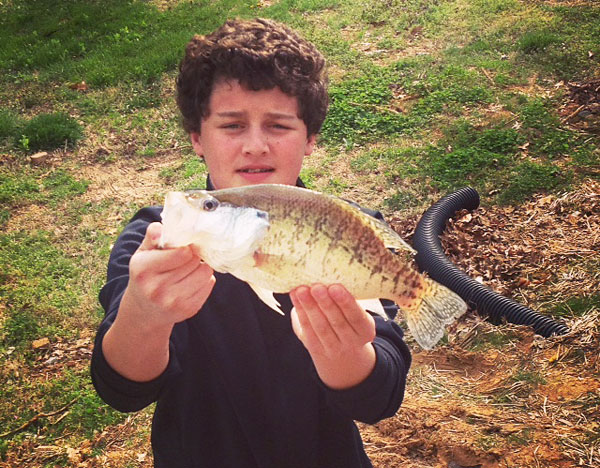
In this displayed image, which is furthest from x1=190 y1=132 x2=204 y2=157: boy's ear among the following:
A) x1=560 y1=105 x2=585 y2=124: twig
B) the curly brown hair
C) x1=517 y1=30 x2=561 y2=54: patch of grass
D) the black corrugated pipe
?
x1=517 y1=30 x2=561 y2=54: patch of grass

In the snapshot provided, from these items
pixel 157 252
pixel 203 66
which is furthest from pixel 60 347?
pixel 157 252

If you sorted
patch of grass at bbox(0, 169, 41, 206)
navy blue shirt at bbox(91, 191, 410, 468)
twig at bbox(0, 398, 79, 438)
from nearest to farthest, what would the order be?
navy blue shirt at bbox(91, 191, 410, 468)
twig at bbox(0, 398, 79, 438)
patch of grass at bbox(0, 169, 41, 206)

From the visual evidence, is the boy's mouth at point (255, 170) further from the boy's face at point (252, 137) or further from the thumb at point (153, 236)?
the thumb at point (153, 236)

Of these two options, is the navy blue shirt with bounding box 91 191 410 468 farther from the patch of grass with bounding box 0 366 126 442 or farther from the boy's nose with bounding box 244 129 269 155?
the patch of grass with bounding box 0 366 126 442

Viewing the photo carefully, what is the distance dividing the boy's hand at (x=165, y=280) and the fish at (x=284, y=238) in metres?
0.04

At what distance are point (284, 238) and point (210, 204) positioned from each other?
0.87 ft

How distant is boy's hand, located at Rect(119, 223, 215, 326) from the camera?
6.08 ft

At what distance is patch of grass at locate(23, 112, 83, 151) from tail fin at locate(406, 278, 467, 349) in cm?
745

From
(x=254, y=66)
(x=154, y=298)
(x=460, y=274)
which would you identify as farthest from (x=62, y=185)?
(x=154, y=298)

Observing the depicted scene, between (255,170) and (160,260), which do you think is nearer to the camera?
(160,260)

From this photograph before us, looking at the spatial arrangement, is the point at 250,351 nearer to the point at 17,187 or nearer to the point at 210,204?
the point at 210,204

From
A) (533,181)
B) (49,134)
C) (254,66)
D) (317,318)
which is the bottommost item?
(49,134)

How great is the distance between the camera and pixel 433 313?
2205 mm

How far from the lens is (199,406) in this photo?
104 inches
